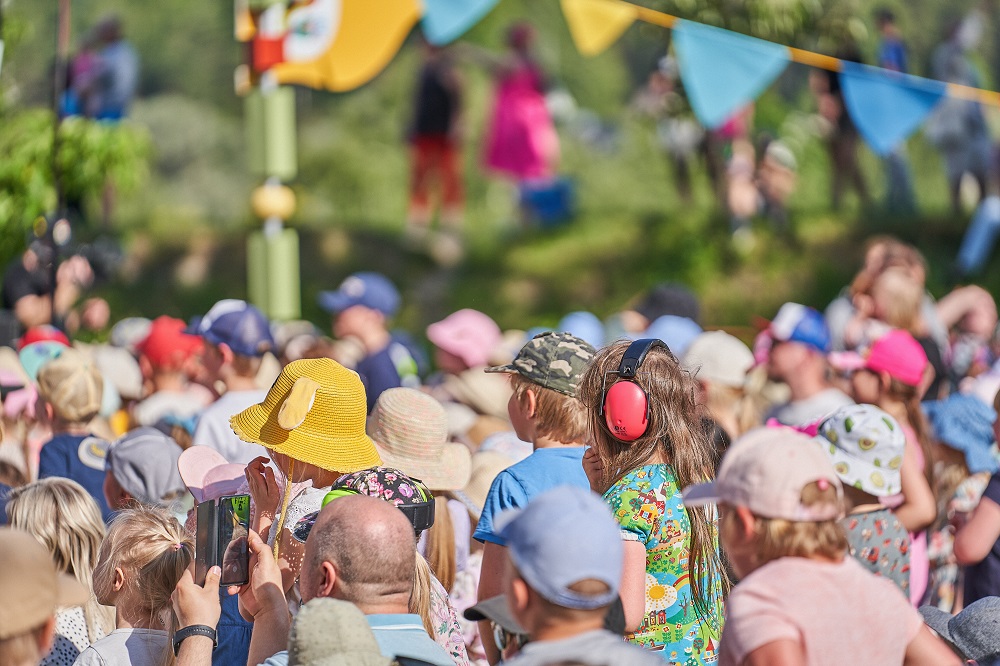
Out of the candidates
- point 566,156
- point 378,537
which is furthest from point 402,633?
point 566,156

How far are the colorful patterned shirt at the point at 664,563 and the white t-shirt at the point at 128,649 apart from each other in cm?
113

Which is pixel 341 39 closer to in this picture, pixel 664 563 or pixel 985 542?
pixel 985 542

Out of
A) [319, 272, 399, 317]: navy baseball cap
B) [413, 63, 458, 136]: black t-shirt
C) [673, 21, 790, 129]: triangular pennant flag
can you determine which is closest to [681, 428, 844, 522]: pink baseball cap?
[319, 272, 399, 317]: navy baseball cap

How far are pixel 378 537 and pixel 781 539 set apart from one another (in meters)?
0.81

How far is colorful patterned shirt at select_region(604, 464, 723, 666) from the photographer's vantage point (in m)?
3.02

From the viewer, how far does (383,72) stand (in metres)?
15.7

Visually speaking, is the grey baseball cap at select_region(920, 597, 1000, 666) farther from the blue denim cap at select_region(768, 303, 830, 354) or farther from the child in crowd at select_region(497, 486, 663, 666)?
the blue denim cap at select_region(768, 303, 830, 354)

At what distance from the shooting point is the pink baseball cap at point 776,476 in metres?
2.34

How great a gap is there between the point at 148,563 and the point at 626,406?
4.07 feet

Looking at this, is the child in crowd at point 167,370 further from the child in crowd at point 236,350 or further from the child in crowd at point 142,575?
the child in crowd at point 142,575

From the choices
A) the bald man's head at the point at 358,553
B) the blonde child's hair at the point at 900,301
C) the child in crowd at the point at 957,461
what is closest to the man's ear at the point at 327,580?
the bald man's head at the point at 358,553

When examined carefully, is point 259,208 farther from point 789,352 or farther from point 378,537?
point 378,537

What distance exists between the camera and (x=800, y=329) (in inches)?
218

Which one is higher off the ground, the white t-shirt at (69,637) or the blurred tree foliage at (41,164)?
the blurred tree foliage at (41,164)
